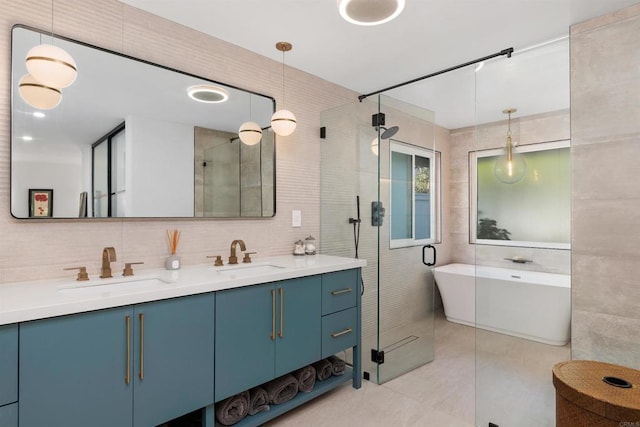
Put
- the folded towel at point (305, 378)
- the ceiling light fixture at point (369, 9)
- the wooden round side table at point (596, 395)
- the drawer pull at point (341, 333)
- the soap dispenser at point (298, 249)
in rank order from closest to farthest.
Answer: the wooden round side table at point (596, 395), the ceiling light fixture at point (369, 9), the folded towel at point (305, 378), the drawer pull at point (341, 333), the soap dispenser at point (298, 249)

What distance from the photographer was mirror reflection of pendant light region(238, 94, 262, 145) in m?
2.51

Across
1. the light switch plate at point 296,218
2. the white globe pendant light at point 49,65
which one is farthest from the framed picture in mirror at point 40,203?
the light switch plate at point 296,218

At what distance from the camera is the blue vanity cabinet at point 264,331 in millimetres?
1770

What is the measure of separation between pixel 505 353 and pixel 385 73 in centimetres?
233

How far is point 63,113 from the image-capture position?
1.78 metres

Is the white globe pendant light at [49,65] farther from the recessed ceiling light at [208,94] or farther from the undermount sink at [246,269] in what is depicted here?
the undermount sink at [246,269]

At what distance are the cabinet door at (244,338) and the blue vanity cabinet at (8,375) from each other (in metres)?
0.77

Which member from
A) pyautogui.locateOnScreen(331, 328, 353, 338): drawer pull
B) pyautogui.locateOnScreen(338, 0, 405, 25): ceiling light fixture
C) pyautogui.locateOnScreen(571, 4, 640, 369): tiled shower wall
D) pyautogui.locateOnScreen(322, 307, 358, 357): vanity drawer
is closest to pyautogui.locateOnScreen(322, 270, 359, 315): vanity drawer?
pyautogui.locateOnScreen(322, 307, 358, 357): vanity drawer

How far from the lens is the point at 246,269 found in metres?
2.17

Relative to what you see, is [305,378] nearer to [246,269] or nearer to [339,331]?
[339,331]

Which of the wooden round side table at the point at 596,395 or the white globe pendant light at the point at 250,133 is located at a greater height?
the white globe pendant light at the point at 250,133

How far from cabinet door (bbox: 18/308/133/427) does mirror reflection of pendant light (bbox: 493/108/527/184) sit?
2147 mm

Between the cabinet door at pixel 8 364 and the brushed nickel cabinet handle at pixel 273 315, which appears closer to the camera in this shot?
the cabinet door at pixel 8 364

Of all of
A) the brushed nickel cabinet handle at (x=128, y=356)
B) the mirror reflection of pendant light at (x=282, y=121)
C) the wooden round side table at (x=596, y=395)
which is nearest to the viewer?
the wooden round side table at (x=596, y=395)
